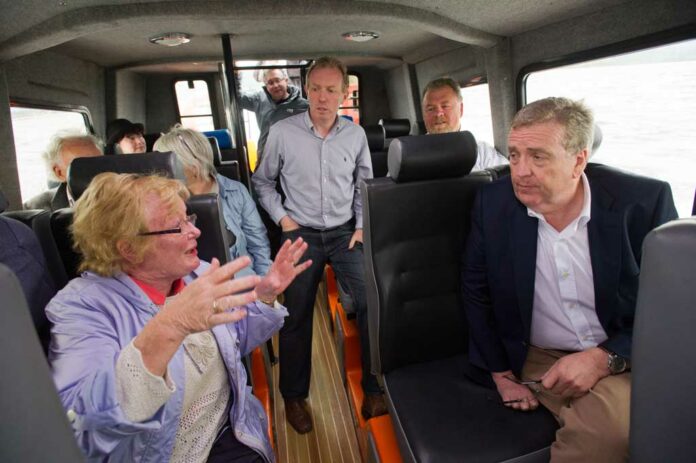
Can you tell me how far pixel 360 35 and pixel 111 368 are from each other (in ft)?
14.4

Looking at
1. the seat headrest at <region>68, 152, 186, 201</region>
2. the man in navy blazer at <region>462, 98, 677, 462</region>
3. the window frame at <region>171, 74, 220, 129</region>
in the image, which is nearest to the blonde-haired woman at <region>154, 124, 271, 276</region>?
the seat headrest at <region>68, 152, 186, 201</region>

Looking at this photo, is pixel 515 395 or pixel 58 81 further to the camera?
pixel 58 81

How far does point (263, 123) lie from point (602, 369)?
14.0 feet

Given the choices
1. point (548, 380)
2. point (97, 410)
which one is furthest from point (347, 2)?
point (97, 410)

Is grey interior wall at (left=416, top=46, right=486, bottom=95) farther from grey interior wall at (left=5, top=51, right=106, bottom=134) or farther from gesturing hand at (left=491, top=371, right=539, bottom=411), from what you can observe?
grey interior wall at (left=5, top=51, right=106, bottom=134)

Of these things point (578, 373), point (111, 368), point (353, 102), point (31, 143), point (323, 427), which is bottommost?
point (323, 427)

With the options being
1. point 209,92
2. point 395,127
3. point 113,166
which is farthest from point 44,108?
point 395,127

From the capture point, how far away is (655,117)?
7.84 ft

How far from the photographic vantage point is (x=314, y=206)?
229 centimetres

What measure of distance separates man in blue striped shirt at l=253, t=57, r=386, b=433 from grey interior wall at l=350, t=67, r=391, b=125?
5390 mm

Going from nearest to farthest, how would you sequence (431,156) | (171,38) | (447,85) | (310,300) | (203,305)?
(203,305), (431,156), (310,300), (447,85), (171,38)

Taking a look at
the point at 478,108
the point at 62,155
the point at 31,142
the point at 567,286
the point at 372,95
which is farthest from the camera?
the point at 372,95

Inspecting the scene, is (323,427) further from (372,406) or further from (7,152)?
(7,152)

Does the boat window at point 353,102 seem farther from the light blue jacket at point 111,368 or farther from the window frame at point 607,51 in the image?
the light blue jacket at point 111,368
